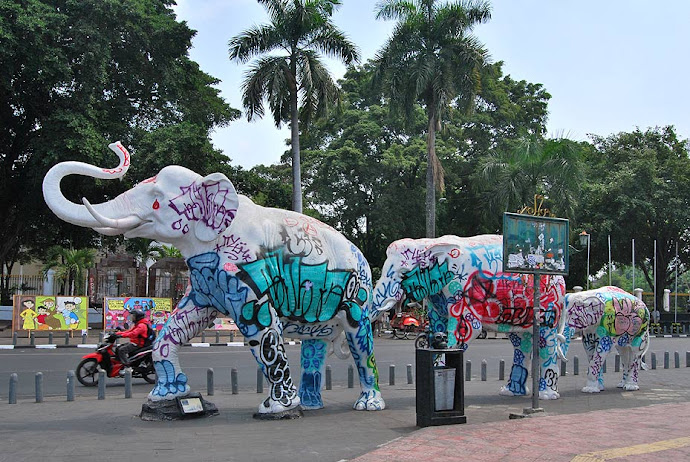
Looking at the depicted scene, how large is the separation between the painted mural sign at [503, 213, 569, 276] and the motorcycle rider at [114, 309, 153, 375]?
25.6 feet

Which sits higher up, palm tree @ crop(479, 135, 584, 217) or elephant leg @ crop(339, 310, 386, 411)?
palm tree @ crop(479, 135, 584, 217)

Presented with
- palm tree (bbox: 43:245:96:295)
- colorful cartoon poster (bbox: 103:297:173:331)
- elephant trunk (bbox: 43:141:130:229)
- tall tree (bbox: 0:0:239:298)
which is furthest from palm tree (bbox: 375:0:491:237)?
palm tree (bbox: 43:245:96:295)

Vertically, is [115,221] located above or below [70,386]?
above

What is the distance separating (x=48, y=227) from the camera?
3166 centimetres

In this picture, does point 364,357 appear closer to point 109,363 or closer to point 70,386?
point 70,386

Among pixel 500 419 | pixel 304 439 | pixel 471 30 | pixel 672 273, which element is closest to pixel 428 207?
pixel 471 30

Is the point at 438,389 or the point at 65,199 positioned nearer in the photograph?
the point at 65,199

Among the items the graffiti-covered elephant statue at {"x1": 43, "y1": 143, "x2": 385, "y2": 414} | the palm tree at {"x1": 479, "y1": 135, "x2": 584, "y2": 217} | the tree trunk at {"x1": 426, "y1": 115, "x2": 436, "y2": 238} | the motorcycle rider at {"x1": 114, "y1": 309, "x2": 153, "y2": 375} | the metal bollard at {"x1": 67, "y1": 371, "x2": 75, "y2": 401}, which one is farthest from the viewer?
the palm tree at {"x1": 479, "y1": 135, "x2": 584, "y2": 217}

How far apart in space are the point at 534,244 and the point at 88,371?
9.09 m

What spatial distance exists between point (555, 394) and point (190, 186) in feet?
23.9

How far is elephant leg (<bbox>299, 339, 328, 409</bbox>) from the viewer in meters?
11.3

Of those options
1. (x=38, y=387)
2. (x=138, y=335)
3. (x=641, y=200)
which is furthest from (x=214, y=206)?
(x=641, y=200)

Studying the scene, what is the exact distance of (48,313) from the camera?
2547 centimetres

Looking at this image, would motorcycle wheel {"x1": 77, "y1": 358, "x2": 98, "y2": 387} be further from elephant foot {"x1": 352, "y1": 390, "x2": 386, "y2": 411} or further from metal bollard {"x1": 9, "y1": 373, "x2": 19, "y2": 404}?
elephant foot {"x1": 352, "y1": 390, "x2": 386, "y2": 411}
